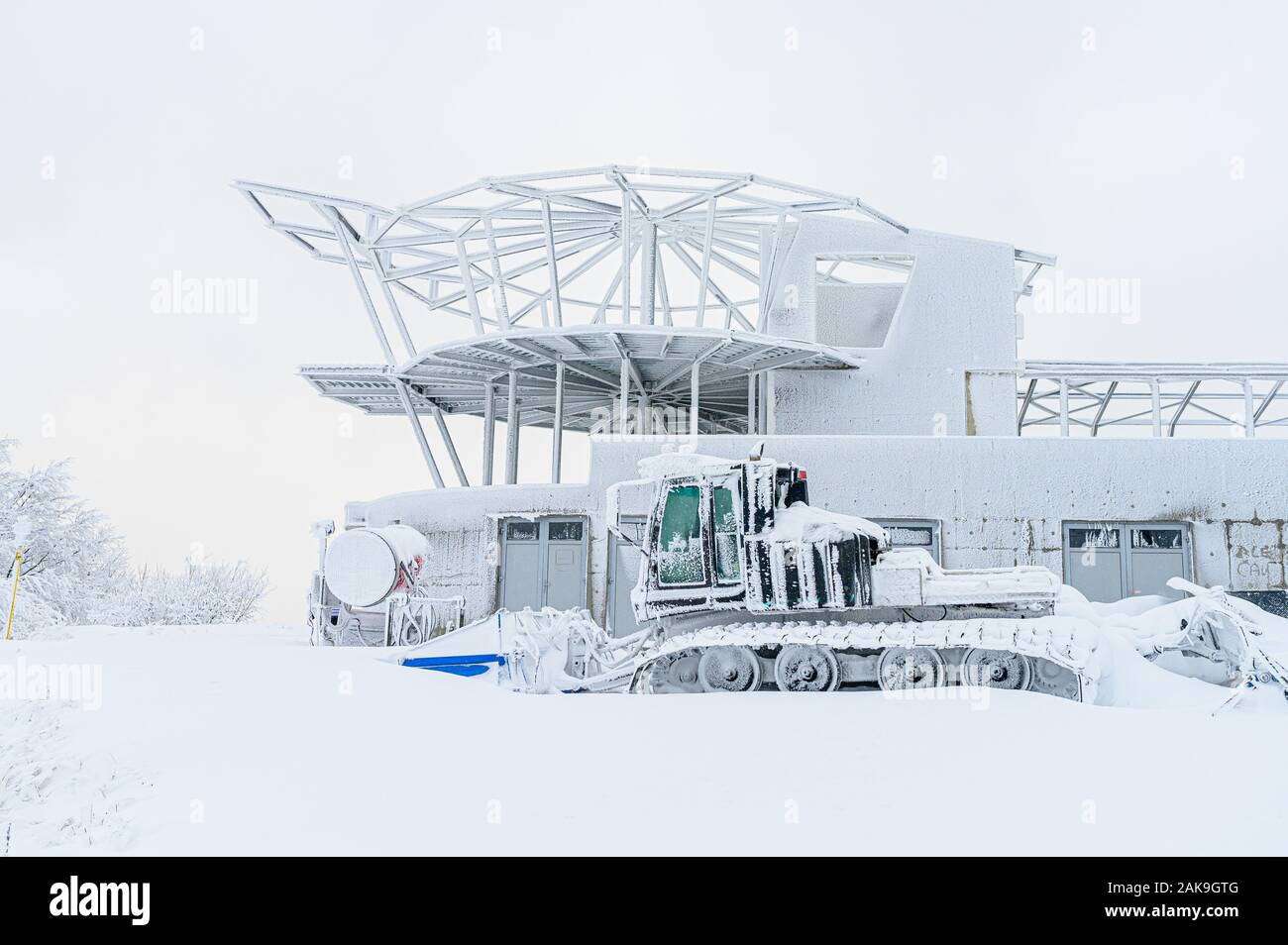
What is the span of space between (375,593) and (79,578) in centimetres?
2416

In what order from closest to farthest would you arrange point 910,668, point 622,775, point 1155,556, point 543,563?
point 622,775, point 910,668, point 1155,556, point 543,563

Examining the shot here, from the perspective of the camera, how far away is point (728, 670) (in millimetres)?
11430

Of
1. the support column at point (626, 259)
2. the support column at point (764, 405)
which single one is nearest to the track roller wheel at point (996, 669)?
the support column at point (626, 259)

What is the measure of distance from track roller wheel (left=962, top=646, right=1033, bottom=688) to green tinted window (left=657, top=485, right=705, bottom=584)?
2.93 metres

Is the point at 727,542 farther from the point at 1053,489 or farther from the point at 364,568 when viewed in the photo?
the point at 1053,489

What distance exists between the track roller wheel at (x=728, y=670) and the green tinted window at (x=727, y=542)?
0.83m

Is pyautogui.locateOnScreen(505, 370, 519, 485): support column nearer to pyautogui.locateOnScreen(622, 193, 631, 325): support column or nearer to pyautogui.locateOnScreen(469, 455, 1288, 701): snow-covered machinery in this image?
pyautogui.locateOnScreen(622, 193, 631, 325): support column

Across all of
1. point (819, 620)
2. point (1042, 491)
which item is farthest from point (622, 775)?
point (1042, 491)

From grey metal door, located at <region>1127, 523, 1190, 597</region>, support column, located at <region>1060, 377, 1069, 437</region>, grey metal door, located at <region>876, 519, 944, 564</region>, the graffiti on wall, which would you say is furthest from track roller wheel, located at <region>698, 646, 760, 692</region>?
support column, located at <region>1060, 377, 1069, 437</region>

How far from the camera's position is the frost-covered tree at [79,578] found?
34938 mm

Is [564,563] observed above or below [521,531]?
below

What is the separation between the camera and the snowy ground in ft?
18.7

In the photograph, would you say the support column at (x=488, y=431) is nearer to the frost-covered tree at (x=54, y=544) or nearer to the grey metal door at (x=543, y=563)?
the grey metal door at (x=543, y=563)
